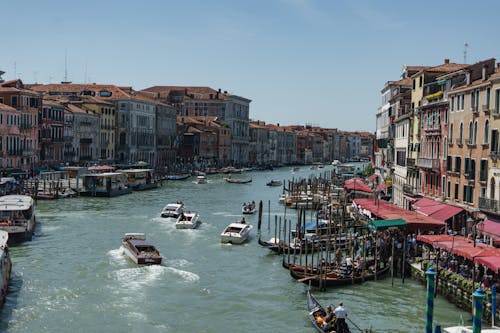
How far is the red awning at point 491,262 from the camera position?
1410cm

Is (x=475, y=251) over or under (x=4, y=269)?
over

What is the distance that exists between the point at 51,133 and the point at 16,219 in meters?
27.3

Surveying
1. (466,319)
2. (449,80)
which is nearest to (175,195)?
(449,80)

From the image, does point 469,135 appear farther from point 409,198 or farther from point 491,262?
point 491,262

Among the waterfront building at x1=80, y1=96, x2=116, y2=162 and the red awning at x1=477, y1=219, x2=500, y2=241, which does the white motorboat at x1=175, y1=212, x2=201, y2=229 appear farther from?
the waterfront building at x1=80, y1=96, x2=116, y2=162

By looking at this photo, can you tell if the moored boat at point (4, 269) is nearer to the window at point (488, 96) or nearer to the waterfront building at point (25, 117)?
the window at point (488, 96)

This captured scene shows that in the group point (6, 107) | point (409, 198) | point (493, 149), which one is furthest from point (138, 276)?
point (6, 107)

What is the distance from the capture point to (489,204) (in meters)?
20.3

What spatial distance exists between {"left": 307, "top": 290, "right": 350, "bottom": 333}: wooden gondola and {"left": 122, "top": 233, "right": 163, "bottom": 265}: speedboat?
5892 mm

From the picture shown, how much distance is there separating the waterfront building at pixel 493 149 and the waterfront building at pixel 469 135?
11 cm

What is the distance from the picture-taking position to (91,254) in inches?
856

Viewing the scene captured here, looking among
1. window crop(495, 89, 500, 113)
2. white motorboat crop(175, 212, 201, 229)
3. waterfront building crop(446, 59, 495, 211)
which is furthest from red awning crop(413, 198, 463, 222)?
white motorboat crop(175, 212, 201, 229)

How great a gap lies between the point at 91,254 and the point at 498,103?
43.5ft

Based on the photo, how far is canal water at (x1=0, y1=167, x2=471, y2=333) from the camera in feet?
48.4
